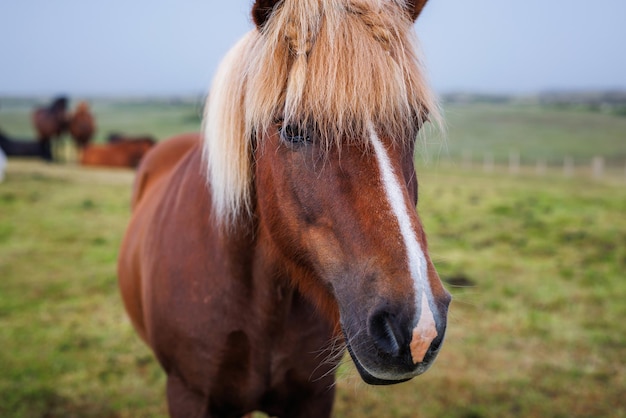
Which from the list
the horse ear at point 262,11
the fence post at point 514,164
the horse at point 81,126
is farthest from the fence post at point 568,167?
the horse ear at point 262,11

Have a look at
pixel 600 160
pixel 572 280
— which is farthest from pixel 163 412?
pixel 600 160

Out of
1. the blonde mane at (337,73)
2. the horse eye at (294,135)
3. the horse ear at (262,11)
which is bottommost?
the horse eye at (294,135)

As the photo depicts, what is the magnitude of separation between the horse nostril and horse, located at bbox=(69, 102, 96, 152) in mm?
23052

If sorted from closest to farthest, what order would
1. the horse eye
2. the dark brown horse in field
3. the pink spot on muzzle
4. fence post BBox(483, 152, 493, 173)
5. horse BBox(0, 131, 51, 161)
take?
the pink spot on muzzle
the horse eye
horse BBox(0, 131, 51, 161)
the dark brown horse in field
fence post BBox(483, 152, 493, 173)

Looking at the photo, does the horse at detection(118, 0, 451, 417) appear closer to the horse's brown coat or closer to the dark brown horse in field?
the horse's brown coat

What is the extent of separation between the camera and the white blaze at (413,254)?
1360 mm

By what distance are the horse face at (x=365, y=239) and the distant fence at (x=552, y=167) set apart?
69.9ft

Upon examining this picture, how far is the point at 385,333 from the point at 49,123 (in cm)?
2293

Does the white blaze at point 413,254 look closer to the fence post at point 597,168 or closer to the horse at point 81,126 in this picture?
the fence post at point 597,168

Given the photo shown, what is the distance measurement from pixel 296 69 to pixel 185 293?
1247 mm

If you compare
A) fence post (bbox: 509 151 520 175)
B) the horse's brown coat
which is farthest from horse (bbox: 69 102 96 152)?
the horse's brown coat

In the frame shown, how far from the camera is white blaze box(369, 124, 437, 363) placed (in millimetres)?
1360

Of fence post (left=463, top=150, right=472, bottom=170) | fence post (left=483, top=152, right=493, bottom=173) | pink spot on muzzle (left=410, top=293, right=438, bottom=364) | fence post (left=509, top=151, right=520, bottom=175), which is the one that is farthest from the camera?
fence post (left=463, top=150, right=472, bottom=170)

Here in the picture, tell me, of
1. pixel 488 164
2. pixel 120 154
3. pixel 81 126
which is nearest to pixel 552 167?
pixel 488 164
